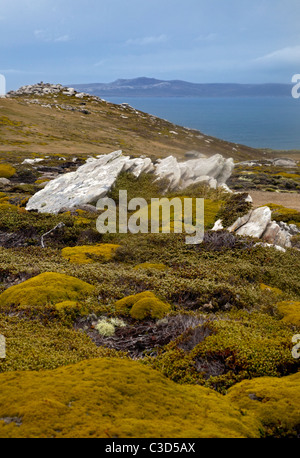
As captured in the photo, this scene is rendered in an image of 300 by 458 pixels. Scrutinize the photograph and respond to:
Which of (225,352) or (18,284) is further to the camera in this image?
(18,284)

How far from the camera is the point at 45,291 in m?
11.5

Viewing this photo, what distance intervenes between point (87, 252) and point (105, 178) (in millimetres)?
12875

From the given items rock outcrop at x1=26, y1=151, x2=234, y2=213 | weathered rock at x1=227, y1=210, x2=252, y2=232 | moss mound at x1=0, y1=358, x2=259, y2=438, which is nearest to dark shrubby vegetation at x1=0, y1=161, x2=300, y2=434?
moss mound at x1=0, y1=358, x2=259, y2=438

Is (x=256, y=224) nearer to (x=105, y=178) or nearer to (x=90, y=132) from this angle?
(x=105, y=178)

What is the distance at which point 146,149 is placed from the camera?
97.1m

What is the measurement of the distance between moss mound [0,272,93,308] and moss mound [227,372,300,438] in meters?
6.35

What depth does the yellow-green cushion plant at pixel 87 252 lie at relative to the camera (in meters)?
16.8

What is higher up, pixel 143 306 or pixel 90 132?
pixel 90 132

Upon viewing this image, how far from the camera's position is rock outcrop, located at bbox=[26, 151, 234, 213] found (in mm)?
27422

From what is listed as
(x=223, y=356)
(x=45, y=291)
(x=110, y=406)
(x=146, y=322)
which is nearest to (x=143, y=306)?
(x=146, y=322)

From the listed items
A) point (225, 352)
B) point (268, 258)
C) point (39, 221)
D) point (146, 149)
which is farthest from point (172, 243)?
point (146, 149)

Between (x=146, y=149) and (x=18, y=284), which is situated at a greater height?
(x=146, y=149)
